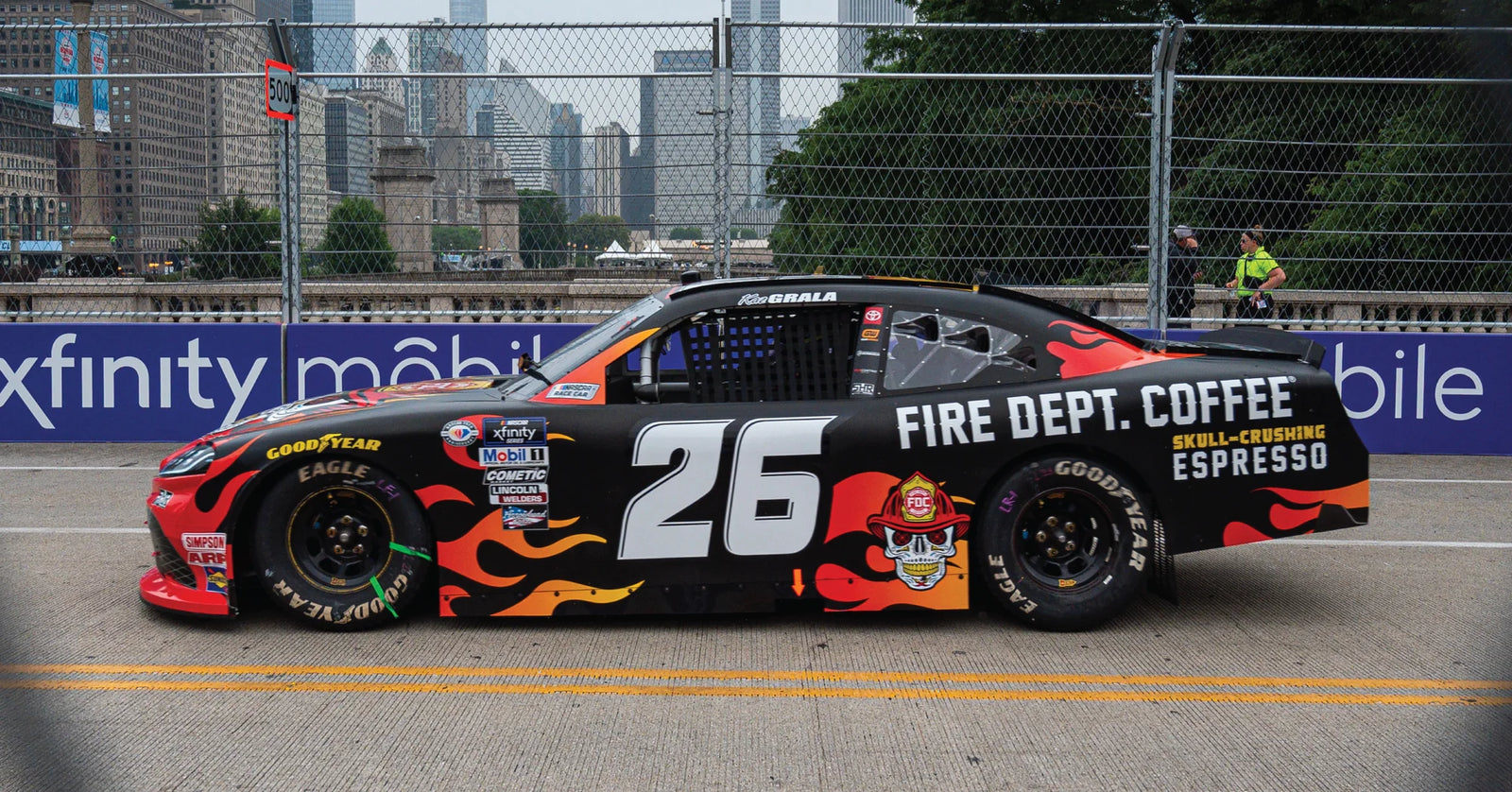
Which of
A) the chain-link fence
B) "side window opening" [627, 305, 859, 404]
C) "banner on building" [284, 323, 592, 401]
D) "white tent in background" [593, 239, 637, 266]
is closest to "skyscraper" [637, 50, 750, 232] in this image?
the chain-link fence

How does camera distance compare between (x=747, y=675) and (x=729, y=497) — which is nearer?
(x=747, y=675)

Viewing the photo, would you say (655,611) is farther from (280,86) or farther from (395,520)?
(280,86)

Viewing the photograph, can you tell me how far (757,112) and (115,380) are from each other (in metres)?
5.54

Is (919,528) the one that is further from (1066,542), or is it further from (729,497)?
(729,497)

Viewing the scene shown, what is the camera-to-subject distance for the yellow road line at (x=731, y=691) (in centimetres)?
441

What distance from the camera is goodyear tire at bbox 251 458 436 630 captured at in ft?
16.4

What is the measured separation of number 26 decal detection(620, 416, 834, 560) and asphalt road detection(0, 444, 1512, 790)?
409 mm

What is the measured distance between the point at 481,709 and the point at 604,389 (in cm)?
144

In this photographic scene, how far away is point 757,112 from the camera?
31.1 ft

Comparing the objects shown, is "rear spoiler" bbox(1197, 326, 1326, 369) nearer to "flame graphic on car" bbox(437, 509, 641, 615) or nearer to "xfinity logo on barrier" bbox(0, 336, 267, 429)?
"flame graphic on car" bbox(437, 509, 641, 615)

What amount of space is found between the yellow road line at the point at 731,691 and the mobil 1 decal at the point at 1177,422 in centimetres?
103

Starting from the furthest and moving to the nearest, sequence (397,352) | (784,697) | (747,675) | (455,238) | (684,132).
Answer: (397,352), (455,238), (684,132), (747,675), (784,697)

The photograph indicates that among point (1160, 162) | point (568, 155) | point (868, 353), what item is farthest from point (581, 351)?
point (1160, 162)

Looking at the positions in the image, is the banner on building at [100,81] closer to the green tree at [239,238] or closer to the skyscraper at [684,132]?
the green tree at [239,238]
